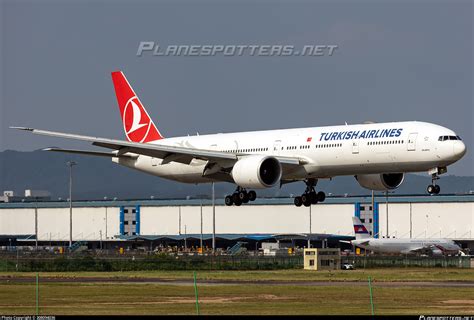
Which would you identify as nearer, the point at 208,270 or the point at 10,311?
the point at 10,311

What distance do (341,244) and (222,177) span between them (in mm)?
115232

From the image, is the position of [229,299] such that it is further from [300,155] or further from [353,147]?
[300,155]

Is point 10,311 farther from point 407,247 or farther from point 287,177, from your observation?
point 407,247

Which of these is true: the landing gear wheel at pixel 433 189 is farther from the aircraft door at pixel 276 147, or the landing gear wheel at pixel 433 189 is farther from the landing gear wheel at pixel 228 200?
the landing gear wheel at pixel 228 200

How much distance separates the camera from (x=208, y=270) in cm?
11025

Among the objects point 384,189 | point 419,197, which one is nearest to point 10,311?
point 384,189

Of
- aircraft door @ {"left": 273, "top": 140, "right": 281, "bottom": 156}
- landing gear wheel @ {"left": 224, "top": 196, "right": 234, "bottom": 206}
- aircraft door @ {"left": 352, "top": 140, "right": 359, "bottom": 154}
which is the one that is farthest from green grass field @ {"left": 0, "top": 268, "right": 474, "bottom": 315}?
aircraft door @ {"left": 273, "top": 140, "right": 281, "bottom": 156}

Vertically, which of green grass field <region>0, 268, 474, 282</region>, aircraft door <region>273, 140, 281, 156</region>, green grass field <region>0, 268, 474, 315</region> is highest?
aircraft door <region>273, 140, 281, 156</region>

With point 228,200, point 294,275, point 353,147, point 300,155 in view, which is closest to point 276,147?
point 300,155

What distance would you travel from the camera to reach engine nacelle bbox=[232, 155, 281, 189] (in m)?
79.0

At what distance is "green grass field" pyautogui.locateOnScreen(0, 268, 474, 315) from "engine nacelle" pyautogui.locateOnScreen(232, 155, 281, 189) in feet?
25.1

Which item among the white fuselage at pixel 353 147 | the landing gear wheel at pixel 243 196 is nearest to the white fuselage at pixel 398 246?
the white fuselage at pixel 353 147

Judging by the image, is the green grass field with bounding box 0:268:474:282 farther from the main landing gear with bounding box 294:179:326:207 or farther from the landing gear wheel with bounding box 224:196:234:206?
the landing gear wheel with bounding box 224:196:234:206

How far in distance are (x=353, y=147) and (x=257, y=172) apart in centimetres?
751
